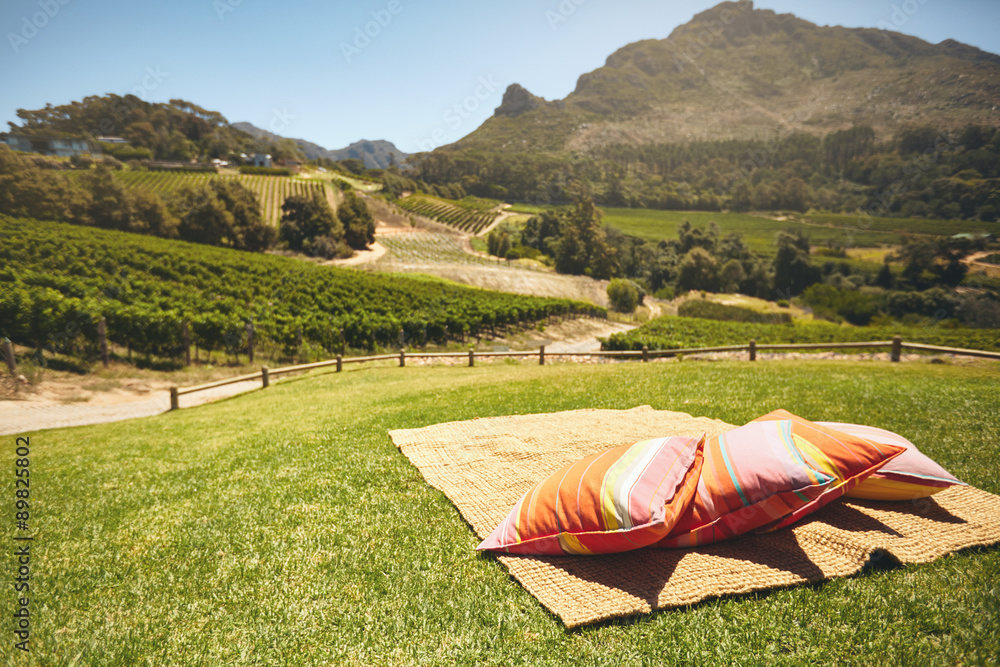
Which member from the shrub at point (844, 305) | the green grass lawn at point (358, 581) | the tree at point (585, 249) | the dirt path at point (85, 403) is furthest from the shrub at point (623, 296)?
the green grass lawn at point (358, 581)

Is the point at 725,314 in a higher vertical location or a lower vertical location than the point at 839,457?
lower

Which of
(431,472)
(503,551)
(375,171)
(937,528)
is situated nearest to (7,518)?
(431,472)

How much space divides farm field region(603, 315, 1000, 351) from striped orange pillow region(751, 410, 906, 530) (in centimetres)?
1847

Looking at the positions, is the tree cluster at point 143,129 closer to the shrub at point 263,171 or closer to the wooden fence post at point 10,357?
the shrub at point 263,171

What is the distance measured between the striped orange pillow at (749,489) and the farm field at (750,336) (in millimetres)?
18807

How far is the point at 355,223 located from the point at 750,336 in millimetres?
53768

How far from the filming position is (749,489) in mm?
3199

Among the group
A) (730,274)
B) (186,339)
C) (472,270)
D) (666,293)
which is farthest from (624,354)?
(730,274)

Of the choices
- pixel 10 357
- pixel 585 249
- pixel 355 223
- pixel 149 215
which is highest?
pixel 355 223

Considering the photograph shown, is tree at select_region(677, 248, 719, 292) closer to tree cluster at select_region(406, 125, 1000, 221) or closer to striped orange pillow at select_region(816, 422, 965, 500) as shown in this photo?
tree cluster at select_region(406, 125, 1000, 221)

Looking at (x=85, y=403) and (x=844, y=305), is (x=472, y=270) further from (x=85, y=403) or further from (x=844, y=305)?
(x=844, y=305)

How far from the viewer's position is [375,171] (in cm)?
13138

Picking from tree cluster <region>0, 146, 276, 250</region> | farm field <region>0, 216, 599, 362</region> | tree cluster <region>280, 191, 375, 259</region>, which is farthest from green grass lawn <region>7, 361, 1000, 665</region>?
tree cluster <region>280, 191, 375, 259</region>

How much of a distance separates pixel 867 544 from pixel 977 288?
78.4m
